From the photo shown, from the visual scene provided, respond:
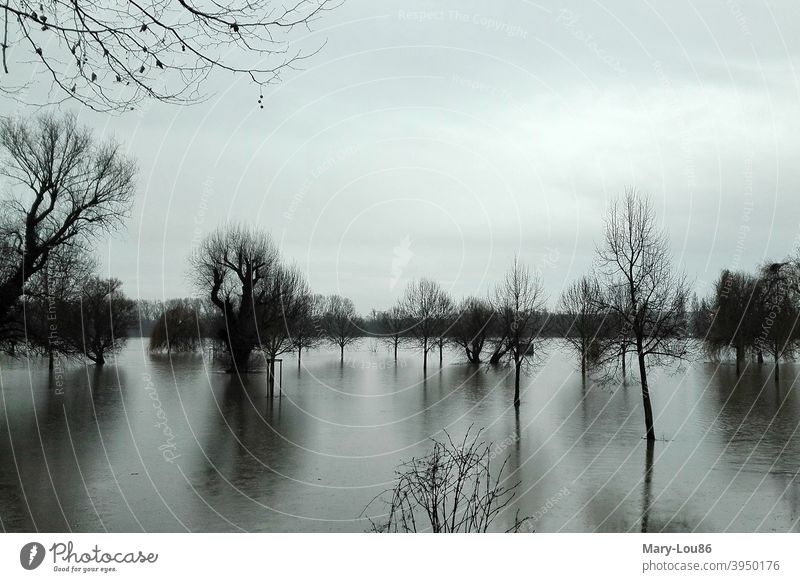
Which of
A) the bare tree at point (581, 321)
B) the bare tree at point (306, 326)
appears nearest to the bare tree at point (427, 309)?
the bare tree at point (306, 326)

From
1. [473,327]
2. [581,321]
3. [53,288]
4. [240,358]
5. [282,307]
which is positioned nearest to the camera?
[53,288]

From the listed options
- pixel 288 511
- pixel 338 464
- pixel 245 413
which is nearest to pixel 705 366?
pixel 245 413

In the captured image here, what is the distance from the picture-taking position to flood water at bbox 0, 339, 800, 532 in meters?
8.45

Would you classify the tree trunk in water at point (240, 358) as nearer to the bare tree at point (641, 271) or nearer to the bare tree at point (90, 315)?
the bare tree at point (90, 315)

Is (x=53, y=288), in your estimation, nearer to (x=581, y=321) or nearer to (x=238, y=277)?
(x=238, y=277)

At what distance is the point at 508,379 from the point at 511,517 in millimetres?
21036

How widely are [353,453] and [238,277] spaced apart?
752 inches

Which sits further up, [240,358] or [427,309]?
Result: [427,309]

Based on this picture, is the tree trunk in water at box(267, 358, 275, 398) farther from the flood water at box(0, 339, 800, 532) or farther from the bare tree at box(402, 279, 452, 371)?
the bare tree at box(402, 279, 452, 371)

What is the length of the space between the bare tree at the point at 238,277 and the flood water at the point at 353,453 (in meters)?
4.64

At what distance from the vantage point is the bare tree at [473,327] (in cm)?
3836

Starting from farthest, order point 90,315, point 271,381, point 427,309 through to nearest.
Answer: point 427,309 → point 271,381 → point 90,315

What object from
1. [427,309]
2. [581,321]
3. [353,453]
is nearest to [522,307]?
[581,321]

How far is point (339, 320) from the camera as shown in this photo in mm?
45906
